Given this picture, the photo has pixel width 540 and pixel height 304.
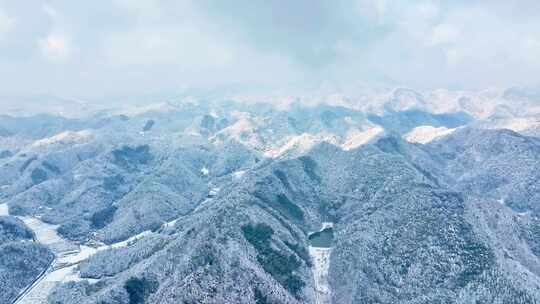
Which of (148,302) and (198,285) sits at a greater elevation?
(198,285)

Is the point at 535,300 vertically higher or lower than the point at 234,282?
lower

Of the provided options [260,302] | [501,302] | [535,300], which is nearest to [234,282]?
[260,302]

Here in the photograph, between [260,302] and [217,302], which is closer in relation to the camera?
[217,302]

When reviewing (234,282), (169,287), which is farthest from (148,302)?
(234,282)

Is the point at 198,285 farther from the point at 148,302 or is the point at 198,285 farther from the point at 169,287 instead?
the point at 148,302

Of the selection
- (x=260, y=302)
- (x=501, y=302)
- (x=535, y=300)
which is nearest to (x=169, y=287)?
(x=260, y=302)

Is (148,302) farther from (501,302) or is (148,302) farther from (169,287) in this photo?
(501,302)

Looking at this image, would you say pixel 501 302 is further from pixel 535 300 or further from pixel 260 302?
pixel 260 302

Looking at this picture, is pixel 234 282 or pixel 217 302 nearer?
pixel 217 302
